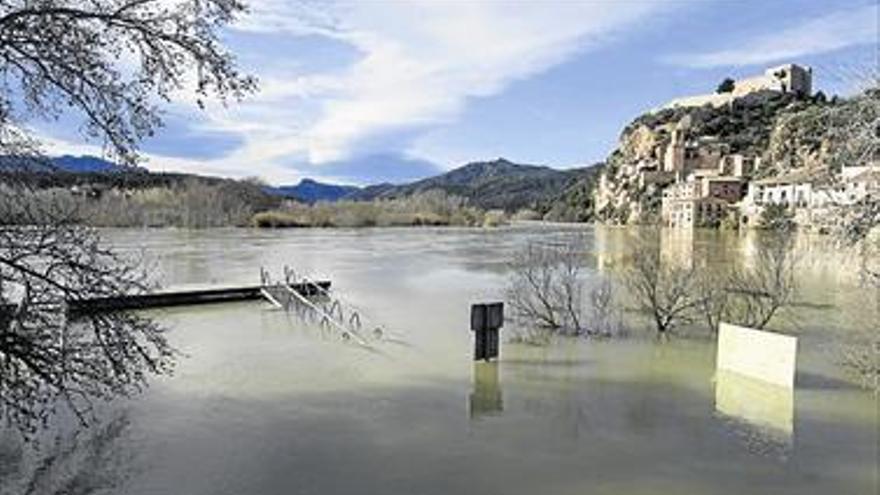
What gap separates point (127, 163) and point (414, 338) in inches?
461

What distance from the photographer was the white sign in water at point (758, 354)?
14070 mm

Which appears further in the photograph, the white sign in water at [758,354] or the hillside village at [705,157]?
the hillside village at [705,157]

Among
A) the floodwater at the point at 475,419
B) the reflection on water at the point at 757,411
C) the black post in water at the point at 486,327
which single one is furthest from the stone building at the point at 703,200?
the reflection on water at the point at 757,411

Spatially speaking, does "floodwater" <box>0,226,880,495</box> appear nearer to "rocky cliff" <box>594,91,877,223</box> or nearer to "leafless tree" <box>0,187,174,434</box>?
"leafless tree" <box>0,187,174,434</box>

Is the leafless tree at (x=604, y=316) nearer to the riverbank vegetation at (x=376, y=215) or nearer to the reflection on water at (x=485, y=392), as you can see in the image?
the reflection on water at (x=485, y=392)

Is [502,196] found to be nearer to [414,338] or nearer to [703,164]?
[703,164]

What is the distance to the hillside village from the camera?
92250mm

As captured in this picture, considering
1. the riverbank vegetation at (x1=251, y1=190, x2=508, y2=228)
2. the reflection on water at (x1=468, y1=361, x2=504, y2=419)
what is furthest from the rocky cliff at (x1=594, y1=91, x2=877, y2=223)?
the reflection on water at (x1=468, y1=361, x2=504, y2=419)

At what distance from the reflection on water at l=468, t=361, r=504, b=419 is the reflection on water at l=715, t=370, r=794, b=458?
128 inches

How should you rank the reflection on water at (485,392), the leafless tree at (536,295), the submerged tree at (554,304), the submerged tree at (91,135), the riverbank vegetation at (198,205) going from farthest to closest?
the riverbank vegetation at (198,205), the leafless tree at (536,295), the submerged tree at (554,304), the reflection on water at (485,392), the submerged tree at (91,135)

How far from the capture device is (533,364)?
51.9ft

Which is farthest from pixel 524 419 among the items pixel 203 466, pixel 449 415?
pixel 203 466

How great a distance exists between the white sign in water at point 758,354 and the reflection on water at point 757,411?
0.52 ft

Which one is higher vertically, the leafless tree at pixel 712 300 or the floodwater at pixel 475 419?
the leafless tree at pixel 712 300
